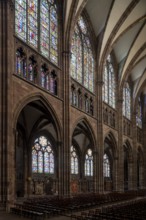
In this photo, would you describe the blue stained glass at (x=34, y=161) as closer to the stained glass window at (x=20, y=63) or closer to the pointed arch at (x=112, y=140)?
the pointed arch at (x=112, y=140)

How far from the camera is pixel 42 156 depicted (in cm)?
3934

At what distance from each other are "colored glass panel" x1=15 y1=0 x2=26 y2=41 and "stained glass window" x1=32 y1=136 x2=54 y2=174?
15.9 m

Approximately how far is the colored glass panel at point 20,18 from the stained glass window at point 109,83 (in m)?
19.2

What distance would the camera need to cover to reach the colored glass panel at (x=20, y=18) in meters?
25.2

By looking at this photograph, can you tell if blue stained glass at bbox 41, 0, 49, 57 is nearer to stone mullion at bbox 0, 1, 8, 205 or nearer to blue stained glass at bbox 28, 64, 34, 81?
blue stained glass at bbox 28, 64, 34, 81

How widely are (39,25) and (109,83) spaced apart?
62.9ft

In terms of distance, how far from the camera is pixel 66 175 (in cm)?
2989

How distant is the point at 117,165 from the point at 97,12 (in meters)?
20.4

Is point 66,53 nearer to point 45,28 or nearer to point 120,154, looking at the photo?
point 45,28

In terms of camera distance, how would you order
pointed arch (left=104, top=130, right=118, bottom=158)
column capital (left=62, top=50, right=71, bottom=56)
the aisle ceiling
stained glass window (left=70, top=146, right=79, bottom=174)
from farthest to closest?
stained glass window (left=70, top=146, right=79, bottom=174) < pointed arch (left=104, top=130, right=118, bottom=158) < the aisle ceiling < column capital (left=62, top=50, right=71, bottom=56)

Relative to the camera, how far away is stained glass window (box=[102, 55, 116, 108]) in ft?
145

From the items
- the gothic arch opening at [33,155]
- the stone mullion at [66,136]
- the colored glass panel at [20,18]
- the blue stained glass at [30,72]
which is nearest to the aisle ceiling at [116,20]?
the stone mullion at [66,136]

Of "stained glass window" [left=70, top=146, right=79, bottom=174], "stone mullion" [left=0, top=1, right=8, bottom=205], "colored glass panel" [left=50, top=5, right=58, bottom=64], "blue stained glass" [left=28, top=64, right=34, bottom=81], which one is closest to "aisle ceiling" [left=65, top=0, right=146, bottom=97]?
"colored glass panel" [left=50, top=5, right=58, bottom=64]

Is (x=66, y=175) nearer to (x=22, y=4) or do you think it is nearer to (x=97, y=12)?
(x=22, y=4)
